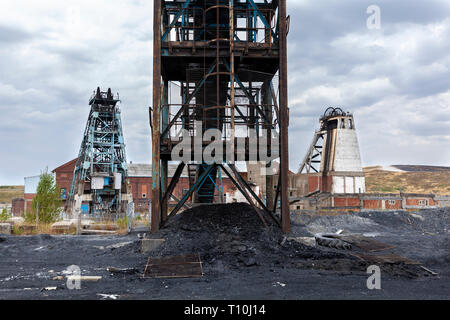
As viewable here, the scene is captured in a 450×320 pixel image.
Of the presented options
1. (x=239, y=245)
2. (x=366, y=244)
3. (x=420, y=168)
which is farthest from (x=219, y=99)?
(x=420, y=168)

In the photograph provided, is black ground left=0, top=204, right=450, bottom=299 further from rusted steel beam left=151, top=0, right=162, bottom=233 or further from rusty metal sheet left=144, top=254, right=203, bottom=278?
rusted steel beam left=151, top=0, right=162, bottom=233

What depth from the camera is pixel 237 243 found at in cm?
1037

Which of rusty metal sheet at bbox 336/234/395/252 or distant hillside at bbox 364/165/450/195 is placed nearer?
rusty metal sheet at bbox 336/234/395/252

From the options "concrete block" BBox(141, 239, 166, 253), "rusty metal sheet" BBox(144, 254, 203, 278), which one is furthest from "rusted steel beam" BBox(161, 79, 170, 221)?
"rusty metal sheet" BBox(144, 254, 203, 278)

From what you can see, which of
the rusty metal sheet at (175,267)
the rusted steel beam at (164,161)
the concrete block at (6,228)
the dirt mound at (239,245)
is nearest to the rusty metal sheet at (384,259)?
the dirt mound at (239,245)

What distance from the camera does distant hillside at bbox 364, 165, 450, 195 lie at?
66938 mm

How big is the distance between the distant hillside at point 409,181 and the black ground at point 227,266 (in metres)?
56.8

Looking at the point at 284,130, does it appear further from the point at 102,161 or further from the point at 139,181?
the point at 139,181

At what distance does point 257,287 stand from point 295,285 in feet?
2.49

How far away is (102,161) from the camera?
41.4 metres

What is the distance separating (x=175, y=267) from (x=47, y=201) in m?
17.8

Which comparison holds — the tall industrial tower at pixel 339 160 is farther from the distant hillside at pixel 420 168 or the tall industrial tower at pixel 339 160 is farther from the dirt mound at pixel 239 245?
the distant hillside at pixel 420 168

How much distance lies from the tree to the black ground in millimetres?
8068

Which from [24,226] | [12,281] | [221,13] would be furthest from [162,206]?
[24,226]
